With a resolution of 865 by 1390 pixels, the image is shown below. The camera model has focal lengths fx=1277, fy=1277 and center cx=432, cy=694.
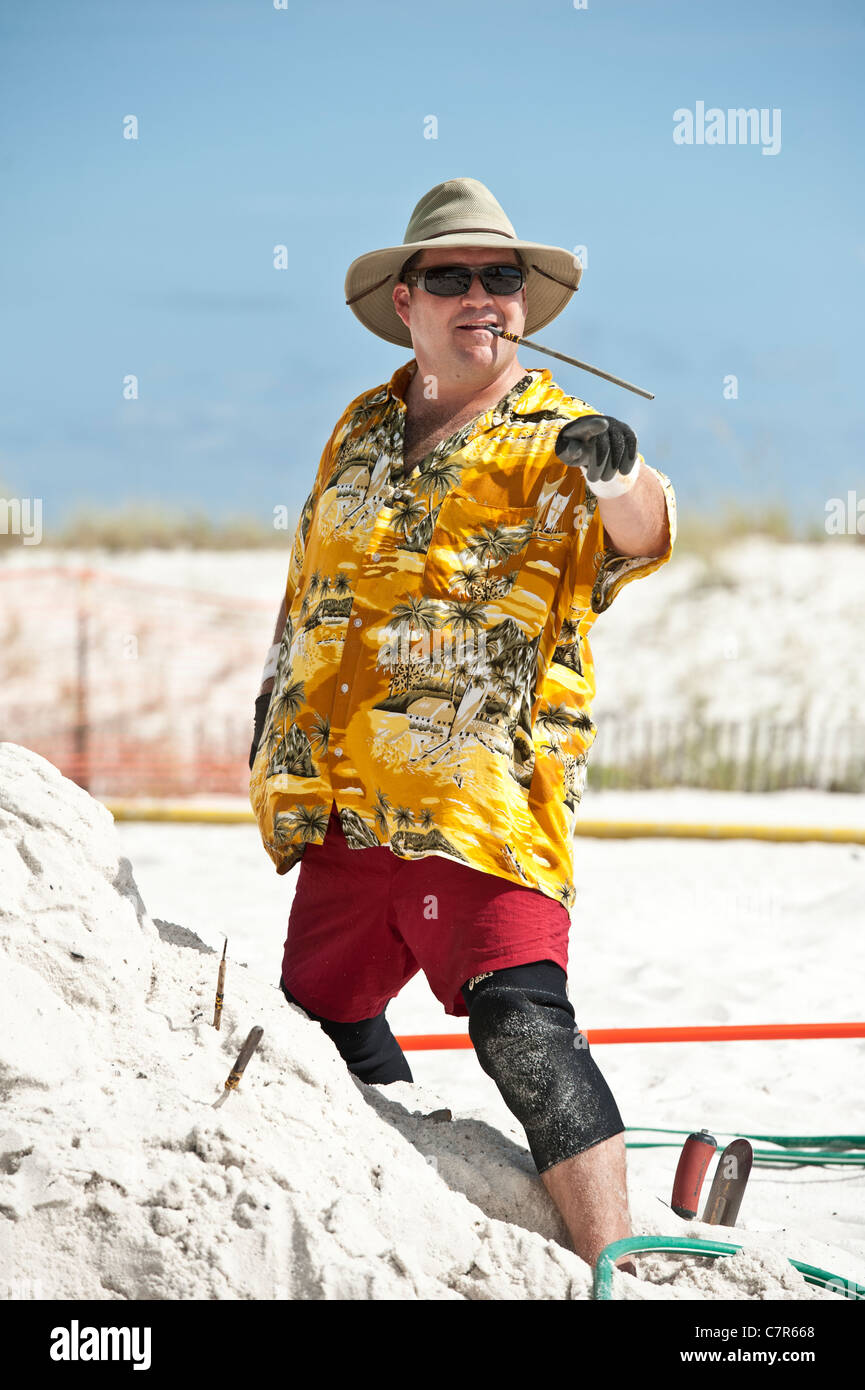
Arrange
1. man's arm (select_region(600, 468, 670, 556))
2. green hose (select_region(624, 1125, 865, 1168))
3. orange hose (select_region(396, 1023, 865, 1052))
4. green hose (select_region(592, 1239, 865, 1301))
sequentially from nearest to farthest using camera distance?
green hose (select_region(592, 1239, 865, 1301)) < man's arm (select_region(600, 468, 670, 556)) < green hose (select_region(624, 1125, 865, 1168)) < orange hose (select_region(396, 1023, 865, 1052))

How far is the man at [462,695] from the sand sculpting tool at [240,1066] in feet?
1.19

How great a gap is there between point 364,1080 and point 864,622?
1176 cm

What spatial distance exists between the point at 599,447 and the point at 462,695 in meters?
0.49

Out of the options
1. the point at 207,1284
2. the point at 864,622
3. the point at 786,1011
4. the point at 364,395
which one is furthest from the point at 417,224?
the point at 864,622

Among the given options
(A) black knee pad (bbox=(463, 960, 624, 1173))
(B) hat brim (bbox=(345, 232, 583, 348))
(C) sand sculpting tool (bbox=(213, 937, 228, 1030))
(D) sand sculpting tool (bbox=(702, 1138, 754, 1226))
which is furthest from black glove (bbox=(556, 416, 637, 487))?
(D) sand sculpting tool (bbox=(702, 1138, 754, 1226))

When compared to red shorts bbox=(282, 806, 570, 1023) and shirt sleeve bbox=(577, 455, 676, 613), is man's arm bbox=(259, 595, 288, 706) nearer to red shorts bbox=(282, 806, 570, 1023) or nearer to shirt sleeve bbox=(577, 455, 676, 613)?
red shorts bbox=(282, 806, 570, 1023)

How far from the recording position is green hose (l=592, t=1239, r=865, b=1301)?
1815 millimetres

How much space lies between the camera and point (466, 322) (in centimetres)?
231

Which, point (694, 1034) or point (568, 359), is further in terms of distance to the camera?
point (694, 1034)

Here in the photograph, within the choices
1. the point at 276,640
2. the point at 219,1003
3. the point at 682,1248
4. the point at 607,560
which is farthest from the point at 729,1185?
the point at 276,640

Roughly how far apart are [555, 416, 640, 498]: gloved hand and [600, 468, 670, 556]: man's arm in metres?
0.06

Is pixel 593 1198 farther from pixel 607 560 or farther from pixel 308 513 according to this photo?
pixel 308 513

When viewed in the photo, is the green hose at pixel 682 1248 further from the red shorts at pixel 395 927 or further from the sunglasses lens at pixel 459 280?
the sunglasses lens at pixel 459 280

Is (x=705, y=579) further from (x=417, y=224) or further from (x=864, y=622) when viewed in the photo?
(x=417, y=224)
